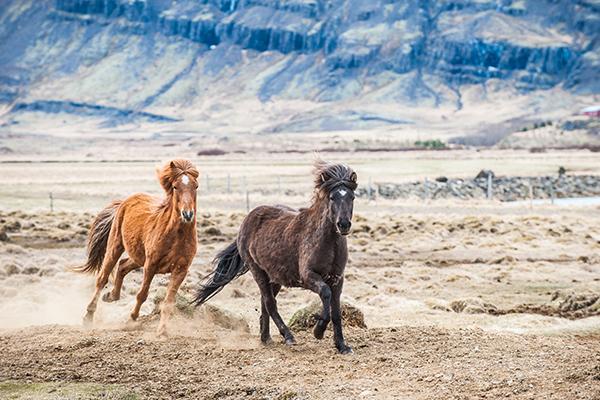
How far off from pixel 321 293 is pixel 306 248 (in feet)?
2.17

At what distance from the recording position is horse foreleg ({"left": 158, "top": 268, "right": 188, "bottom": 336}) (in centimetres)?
1238

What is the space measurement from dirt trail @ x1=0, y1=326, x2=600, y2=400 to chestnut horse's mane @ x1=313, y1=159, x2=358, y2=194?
181cm

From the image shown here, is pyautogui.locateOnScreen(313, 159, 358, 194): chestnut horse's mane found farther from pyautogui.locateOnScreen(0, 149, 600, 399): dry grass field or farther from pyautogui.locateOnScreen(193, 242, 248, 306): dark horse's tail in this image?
pyautogui.locateOnScreen(193, 242, 248, 306): dark horse's tail

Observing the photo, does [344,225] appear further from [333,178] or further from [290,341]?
[290,341]

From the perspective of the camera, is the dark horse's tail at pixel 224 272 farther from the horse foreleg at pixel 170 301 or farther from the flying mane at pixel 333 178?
the flying mane at pixel 333 178

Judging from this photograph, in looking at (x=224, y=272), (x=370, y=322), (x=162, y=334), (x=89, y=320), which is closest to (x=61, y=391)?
(x=162, y=334)

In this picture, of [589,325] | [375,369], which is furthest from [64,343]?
[589,325]

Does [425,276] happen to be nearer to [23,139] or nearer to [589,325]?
[589,325]

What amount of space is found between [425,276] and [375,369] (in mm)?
11730

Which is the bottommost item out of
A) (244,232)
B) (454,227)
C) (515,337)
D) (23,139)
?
(23,139)

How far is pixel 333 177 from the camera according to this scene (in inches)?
436

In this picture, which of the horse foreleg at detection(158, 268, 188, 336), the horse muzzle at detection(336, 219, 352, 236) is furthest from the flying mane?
the horse foreleg at detection(158, 268, 188, 336)

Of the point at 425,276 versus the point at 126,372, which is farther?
the point at 425,276

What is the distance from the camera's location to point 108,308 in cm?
1605
